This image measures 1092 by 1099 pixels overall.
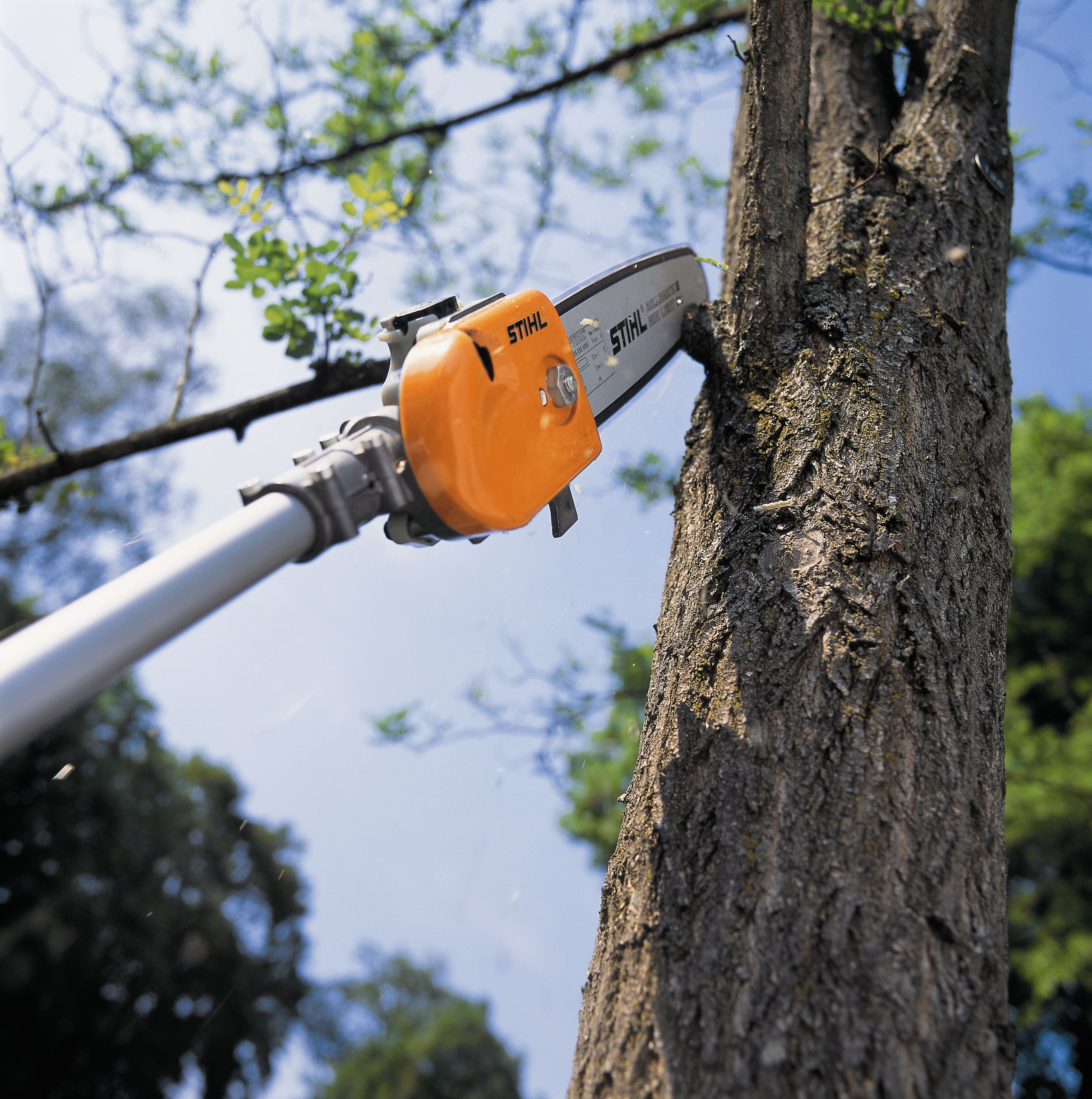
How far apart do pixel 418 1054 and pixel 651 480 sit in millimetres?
13967

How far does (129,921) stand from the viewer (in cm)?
1032

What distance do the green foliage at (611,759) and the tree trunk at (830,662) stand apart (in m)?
0.26

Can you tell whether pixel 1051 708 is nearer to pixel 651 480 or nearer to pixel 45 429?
pixel 651 480

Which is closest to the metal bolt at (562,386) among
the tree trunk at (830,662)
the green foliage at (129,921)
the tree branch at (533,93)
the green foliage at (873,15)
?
the tree trunk at (830,662)

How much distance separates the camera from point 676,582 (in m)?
1.18

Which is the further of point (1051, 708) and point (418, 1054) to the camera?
point (418, 1054)

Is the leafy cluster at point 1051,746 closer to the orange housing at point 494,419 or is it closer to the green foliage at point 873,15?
the green foliage at point 873,15

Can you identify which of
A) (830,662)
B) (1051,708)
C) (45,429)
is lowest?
(45,429)

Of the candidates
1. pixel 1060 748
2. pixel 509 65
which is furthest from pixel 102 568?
pixel 1060 748

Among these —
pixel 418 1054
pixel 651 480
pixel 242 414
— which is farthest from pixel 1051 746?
pixel 418 1054

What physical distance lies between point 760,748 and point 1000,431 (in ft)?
2.78

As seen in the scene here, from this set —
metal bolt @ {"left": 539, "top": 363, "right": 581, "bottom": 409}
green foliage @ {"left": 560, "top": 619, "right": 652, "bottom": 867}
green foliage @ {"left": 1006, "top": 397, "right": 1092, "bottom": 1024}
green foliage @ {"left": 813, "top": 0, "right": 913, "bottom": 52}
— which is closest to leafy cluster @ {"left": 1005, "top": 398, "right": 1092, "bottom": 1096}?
green foliage @ {"left": 1006, "top": 397, "right": 1092, "bottom": 1024}

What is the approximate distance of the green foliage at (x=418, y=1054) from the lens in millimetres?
11680

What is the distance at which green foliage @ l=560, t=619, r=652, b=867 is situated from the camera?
2502 millimetres
